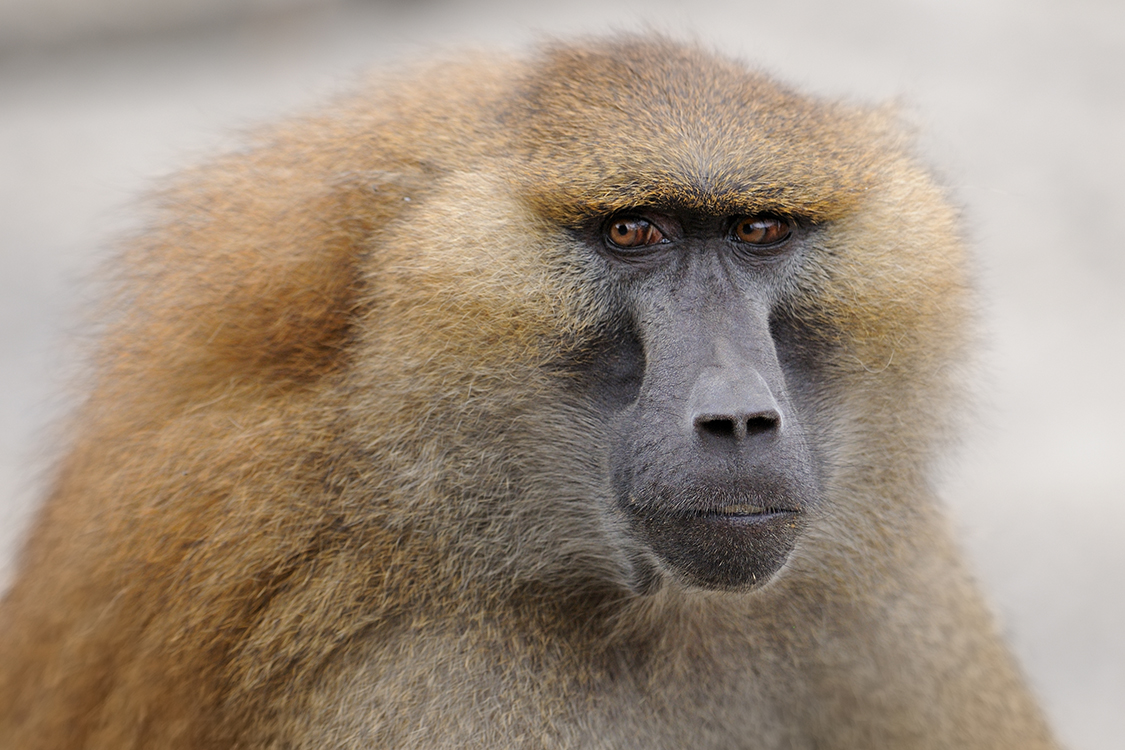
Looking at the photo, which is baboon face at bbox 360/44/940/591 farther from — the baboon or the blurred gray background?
the blurred gray background

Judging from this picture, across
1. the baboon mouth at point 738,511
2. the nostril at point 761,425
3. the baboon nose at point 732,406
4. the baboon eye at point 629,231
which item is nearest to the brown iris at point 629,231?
the baboon eye at point 629,231

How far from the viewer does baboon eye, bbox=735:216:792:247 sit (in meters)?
2.99

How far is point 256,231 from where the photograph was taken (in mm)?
3176

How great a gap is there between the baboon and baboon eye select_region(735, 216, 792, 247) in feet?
0.05

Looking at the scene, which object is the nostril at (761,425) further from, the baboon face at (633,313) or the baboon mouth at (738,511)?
the baboon mouth at (738,511)

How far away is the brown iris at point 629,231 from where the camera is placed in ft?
9.61

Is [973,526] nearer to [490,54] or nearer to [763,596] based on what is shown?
[763,596]

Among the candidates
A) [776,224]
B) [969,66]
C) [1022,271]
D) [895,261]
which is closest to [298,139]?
[776,224]

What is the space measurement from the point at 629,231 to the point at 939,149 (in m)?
1.41

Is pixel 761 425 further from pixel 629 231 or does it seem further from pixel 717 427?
pixel 629 231

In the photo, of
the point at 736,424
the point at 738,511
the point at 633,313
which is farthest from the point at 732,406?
the point at 633,313

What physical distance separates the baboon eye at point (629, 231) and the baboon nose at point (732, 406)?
416mm

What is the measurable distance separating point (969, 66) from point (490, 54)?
795 cm

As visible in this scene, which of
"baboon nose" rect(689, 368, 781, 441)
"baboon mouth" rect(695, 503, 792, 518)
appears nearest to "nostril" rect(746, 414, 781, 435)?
"baboon nose" rect(689, 368, 781, 441)
